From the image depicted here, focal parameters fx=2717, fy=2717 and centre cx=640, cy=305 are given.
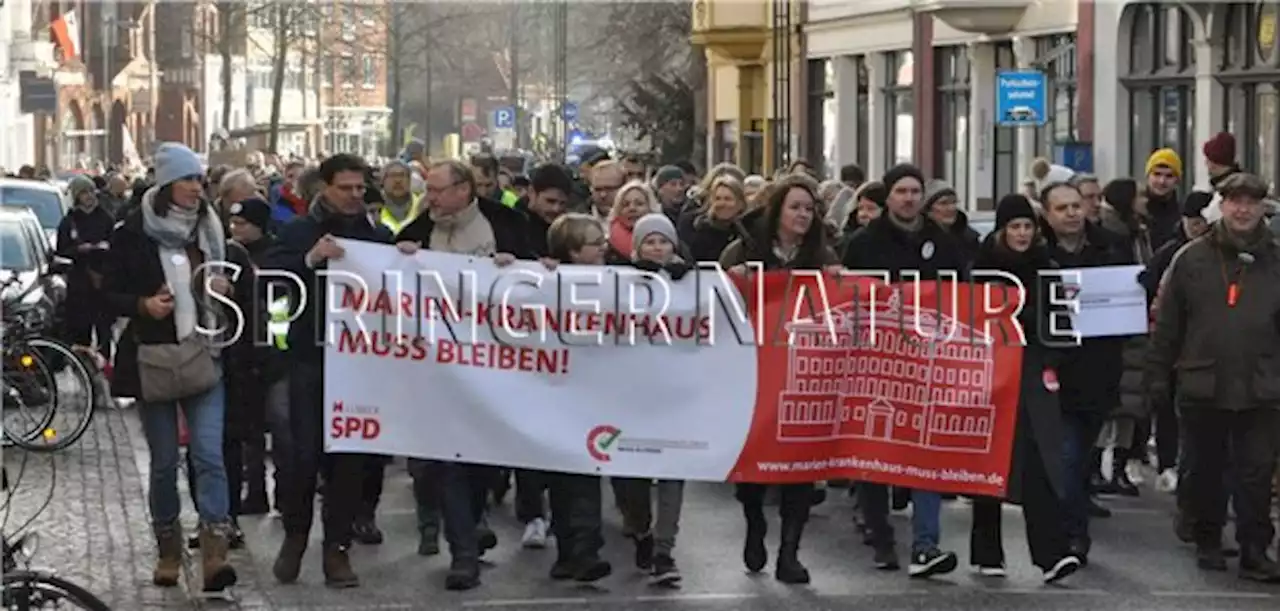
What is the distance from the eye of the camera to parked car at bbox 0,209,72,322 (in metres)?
Result: 20.0

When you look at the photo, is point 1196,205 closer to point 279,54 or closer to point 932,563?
point 932,563

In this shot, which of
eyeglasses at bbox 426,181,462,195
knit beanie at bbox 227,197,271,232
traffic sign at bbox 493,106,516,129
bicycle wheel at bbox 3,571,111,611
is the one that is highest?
traffic sign at bbox 493,106,516,129

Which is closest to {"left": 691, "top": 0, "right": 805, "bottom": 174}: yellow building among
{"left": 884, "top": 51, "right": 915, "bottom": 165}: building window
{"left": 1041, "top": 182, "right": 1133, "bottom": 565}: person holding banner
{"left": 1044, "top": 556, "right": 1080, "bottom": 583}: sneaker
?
{"left": 884, "top": 51, "right": 915, "bottom": 165}: building window

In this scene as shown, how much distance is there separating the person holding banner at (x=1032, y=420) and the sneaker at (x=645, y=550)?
1432 millimetres

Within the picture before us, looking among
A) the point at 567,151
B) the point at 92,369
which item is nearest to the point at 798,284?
the point at 92,369

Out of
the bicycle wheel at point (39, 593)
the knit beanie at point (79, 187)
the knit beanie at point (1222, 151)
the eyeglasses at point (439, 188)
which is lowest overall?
the bicycle wheel at point (39, 593)

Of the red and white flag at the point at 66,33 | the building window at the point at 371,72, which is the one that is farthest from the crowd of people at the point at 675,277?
the building window at the point at 371,72

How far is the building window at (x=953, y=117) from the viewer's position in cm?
3781

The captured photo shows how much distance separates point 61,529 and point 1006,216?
5124 mm

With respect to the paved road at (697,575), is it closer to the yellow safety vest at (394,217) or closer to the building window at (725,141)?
the yellow safety vest at (394,217)

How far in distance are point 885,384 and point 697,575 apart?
120 centimetres

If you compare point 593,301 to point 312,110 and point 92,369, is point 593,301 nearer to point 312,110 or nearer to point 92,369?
point 92,369

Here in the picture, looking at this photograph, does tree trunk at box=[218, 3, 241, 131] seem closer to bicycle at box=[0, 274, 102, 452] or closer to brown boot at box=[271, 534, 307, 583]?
bicycle at box=[0, 274, 102, 452]

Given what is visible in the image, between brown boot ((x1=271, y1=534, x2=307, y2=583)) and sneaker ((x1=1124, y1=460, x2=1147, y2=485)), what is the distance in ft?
18.5
